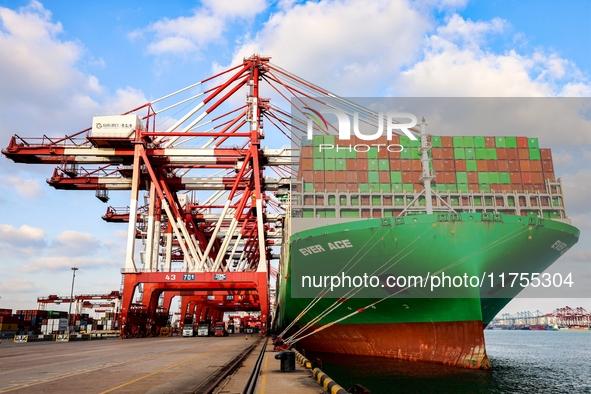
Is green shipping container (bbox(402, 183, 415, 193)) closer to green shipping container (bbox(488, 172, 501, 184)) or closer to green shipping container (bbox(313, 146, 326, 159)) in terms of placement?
green shipping container (bbox(488, 172, 501, 184))

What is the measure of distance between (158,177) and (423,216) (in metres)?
25.9

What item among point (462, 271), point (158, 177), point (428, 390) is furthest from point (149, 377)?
point (158, 177)

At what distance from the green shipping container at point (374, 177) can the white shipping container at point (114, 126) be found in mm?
20684

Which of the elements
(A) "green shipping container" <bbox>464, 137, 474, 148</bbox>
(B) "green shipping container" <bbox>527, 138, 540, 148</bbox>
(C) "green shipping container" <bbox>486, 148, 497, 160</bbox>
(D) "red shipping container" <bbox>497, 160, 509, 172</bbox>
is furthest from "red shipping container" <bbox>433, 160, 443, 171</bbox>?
(B) "green shipping container" <bbox>527, 138, 540, 148</bbox>

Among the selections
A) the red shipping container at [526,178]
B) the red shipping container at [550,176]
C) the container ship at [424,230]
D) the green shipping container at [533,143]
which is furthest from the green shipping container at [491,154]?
the red shipping container at [550,176]

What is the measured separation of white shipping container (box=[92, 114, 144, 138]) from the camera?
115ft

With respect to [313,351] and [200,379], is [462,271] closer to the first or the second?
[200,379]

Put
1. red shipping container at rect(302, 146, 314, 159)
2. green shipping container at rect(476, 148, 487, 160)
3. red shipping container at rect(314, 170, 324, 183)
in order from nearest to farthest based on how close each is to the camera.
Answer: red shipping container at rect(314, 170, 324, 183), green shipping container at rect(476, 148, 487, 160), red shipping container at rect(302, 146, 314, 159)

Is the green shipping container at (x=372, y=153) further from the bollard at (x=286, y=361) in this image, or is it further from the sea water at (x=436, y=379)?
the bollard at (x=286, y=361)

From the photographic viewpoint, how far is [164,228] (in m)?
51.2

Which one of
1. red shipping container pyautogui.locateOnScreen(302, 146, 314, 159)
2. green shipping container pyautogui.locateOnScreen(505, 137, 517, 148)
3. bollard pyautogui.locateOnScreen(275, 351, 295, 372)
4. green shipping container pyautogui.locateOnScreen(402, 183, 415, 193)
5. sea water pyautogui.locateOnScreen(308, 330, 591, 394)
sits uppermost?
green shipping container pyautogui.locateOnScreen(505, 137, 517, 148)

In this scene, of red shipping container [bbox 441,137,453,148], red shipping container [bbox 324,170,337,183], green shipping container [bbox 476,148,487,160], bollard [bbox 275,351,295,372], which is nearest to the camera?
bollard [bbox 275,351,295,372]

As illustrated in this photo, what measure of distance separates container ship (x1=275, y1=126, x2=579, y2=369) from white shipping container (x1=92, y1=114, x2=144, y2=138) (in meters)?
16.4

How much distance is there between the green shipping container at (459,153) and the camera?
76.9ft
